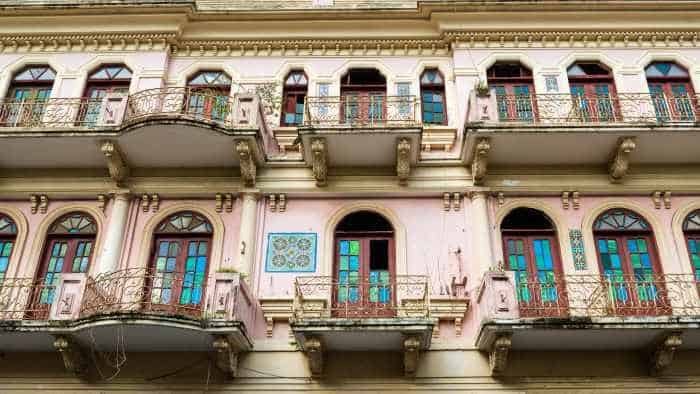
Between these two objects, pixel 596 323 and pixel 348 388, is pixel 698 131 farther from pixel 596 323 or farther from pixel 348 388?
pixel 348 388

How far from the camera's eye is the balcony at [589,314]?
10.0 meters

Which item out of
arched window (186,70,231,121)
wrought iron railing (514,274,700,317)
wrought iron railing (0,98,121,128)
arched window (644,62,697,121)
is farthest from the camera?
arched window (186,70,231,121)

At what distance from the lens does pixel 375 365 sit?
10.9m

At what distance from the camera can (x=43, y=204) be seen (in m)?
12.9

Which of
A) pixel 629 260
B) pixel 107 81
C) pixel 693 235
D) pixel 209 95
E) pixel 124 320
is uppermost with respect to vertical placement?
pixel 107 81

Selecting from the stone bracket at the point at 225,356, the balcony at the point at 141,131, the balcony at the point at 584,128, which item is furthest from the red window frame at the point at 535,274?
the balcony at the point at 141,131

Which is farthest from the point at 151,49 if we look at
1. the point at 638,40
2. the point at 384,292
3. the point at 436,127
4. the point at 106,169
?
the point at 638,40

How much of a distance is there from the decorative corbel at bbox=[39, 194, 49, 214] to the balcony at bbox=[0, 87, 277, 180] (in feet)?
2.28

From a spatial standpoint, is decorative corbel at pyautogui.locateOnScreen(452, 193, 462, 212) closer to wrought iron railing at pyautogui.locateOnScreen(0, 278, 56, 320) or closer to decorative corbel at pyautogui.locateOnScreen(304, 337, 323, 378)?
decorative corbel at pyautogui.locateOnScreen(304, 337, 323, 378)

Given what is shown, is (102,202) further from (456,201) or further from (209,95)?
(456,201)

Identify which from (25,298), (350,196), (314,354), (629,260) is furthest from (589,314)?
(25,298)

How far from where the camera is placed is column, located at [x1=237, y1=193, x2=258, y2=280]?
11.9 m

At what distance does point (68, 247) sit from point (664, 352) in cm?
1060

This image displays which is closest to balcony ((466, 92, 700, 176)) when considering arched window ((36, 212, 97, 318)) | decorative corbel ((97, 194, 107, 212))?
decorative corbel ((97, 194, 107, 212))
